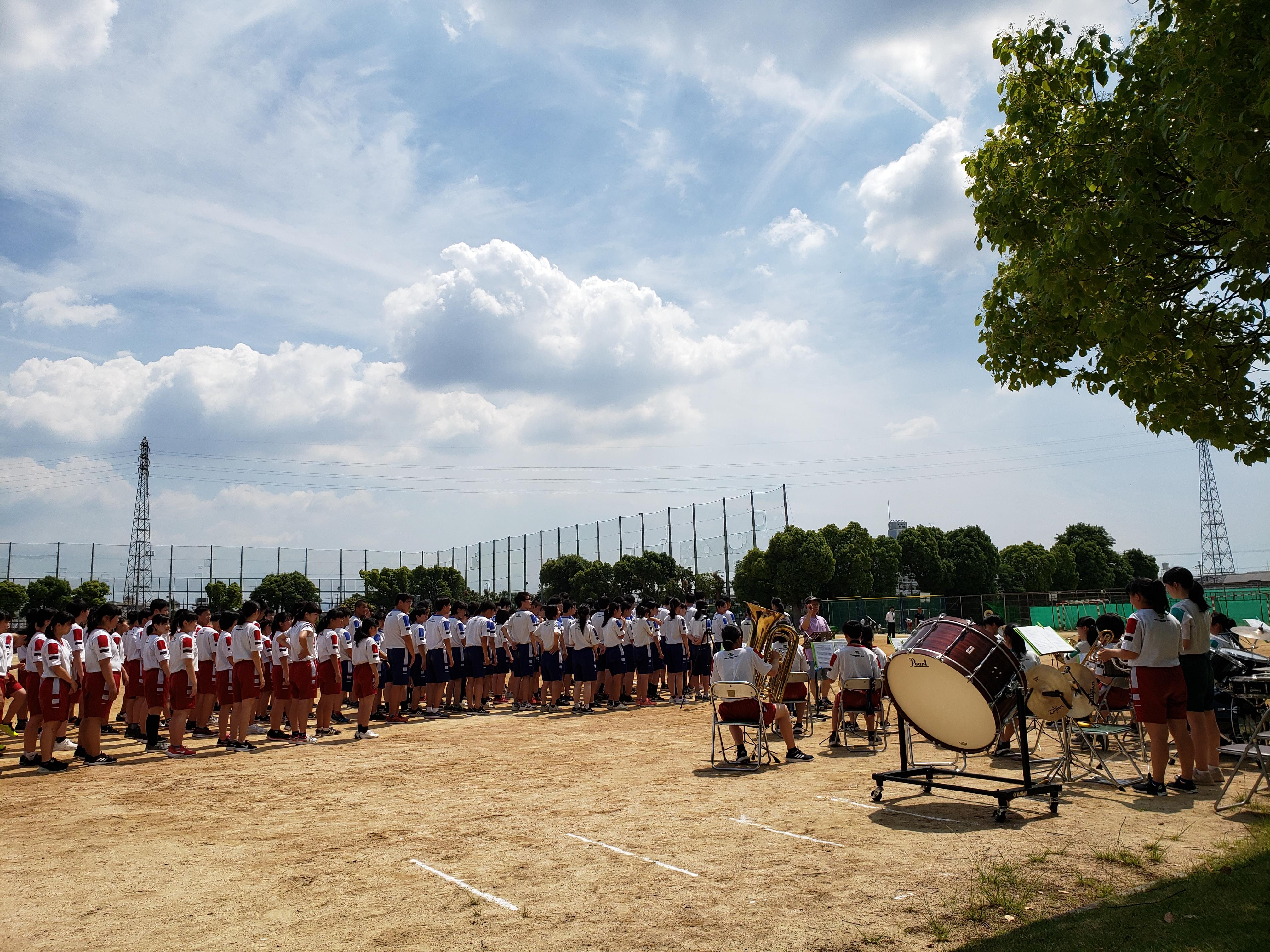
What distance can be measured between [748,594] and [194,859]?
44.3 m

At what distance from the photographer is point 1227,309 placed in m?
7.49

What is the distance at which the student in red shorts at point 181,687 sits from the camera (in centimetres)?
1069

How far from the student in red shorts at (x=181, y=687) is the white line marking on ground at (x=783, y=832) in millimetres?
7592

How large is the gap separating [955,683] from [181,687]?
31.0 ft

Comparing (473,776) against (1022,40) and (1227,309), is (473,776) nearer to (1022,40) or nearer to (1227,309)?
(1227,309)

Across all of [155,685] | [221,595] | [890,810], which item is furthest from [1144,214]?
[221,595]

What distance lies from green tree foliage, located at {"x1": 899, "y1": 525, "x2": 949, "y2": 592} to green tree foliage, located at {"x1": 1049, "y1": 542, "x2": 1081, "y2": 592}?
13964 millimetres

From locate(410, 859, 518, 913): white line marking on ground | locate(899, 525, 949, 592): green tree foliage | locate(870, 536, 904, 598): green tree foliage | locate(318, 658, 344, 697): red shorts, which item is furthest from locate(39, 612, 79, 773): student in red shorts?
locate(899, 525, 949, 592): green tree foliage

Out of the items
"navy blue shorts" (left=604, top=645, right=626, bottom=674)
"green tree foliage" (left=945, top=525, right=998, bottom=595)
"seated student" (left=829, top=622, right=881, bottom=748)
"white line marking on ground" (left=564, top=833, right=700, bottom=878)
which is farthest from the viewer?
"green tree foliage" (left=945, top=525, right=998, bottom=595)

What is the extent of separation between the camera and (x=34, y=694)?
1059 cm

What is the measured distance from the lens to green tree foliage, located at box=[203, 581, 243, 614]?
57375mm

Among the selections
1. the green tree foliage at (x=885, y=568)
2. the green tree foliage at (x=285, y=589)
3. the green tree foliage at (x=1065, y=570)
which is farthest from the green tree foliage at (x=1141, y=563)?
the green tree foliage at (x=285, y=589)

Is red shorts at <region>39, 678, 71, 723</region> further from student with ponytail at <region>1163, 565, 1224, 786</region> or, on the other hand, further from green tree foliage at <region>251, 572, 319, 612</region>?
green tree foliage at <region>251, 572, 319, 612</region>

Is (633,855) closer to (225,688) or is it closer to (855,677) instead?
(855,677)
